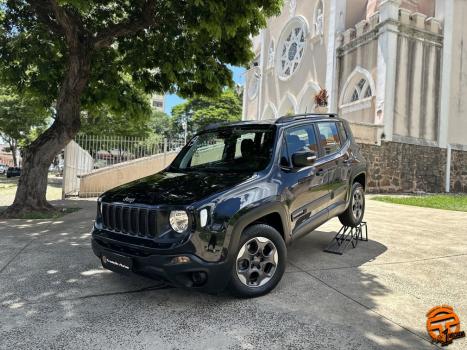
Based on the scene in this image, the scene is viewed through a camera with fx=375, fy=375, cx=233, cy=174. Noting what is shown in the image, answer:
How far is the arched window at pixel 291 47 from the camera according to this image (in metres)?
25.8

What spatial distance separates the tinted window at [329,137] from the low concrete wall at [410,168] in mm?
11671

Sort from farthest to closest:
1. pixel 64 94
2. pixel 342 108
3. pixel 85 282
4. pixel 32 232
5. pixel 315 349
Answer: pixel 342 108
pixel 64 94
pixel 32 232
pixel 85 282
pixel 315 349

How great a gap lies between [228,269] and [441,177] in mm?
18906

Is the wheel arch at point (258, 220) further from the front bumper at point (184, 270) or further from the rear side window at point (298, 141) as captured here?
the rear side window at point (298, 141)

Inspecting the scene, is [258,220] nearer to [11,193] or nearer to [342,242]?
[342,242]

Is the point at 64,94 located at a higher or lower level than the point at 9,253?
higher

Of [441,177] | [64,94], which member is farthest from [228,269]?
[441,177]

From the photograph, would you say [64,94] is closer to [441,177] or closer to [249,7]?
[249,7]

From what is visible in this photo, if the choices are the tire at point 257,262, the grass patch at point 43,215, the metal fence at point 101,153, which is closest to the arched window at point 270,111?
the metal fence at point 101,153

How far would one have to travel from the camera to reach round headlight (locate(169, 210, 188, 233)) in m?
3.31

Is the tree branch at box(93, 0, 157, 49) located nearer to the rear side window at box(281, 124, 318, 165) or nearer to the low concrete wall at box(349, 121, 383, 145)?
the rear side window at box(281, 124, 318, 165)

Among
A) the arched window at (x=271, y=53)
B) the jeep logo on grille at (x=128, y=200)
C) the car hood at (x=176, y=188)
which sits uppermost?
the arched window at (x=271, y=53)

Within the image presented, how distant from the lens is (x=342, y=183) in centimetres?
545

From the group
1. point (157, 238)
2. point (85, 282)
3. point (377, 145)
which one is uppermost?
point (377, 145)
